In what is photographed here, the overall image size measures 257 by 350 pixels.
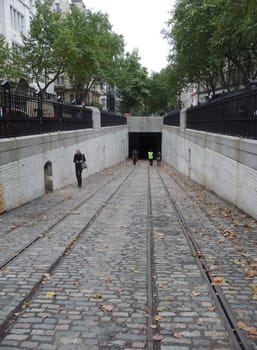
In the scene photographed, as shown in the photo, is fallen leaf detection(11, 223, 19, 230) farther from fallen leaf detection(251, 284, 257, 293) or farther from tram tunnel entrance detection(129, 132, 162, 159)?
tram tunnel entrance detection(129, 132, 162, 159)

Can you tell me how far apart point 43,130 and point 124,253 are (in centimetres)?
1035

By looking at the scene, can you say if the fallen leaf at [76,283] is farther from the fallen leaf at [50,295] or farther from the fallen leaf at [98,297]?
the fallen leaf at [98,297]

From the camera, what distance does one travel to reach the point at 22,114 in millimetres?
14172

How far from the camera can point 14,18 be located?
4434 cm

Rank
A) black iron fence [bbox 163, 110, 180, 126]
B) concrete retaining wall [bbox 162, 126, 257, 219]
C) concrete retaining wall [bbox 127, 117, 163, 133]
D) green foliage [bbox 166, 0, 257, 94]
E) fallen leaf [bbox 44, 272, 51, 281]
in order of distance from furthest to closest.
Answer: concrete retaining wall [bbox 127, 117, 163, 133]
black iron fence [bbox 163, 110, 180, 126]
green foliage [bbox 166, 0, 257, 94]
concrete retaining wall [bbox 162, 126, 257, 219]
fallen leaf [bbox 44, 272, 51, 281]

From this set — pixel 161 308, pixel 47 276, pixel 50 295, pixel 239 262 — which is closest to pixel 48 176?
pixel 47 276

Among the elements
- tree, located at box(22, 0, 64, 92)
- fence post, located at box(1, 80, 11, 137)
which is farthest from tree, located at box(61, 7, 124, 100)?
fence post, located at box(1, 80, 11, 137)

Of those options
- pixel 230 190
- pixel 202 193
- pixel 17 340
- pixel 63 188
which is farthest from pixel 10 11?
pixel 17 340

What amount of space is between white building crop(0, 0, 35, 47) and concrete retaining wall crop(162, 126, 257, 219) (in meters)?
25.1

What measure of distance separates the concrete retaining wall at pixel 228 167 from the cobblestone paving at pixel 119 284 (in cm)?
81

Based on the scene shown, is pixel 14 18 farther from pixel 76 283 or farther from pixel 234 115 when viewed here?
pixel 76 283

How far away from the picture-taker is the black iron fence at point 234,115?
11639 mm

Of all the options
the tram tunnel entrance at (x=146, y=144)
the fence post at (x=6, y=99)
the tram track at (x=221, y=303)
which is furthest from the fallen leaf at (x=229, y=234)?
the tram tunnel entrance at (x=146, y=144)

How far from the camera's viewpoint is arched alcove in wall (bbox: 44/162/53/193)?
55.7 ft
